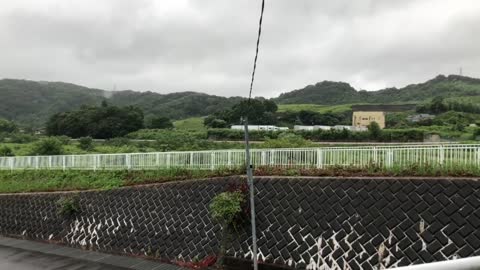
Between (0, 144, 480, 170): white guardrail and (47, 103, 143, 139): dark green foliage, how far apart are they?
25.9m

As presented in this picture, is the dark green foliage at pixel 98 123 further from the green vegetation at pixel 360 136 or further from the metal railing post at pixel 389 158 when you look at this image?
the metal railing post at pixel 389 158

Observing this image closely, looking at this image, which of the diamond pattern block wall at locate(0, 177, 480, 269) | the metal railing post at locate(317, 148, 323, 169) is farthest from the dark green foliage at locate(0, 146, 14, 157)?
the metal railing post at locate(317, 148, 323, 169)

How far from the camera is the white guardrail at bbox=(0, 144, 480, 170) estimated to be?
751 centimetres

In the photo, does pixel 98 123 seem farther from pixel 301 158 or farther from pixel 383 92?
pixel 383 92

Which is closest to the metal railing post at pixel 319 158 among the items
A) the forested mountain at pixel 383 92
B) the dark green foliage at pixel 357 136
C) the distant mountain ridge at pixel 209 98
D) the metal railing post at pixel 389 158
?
the metal railing post at pixel 389 158

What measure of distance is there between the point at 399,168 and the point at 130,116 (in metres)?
38.8

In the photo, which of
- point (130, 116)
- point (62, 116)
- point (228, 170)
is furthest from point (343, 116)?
point (228, 170)

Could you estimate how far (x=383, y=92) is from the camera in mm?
90062

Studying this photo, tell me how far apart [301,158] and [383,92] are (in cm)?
8845

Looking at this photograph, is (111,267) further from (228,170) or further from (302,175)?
(302,175)

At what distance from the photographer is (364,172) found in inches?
318

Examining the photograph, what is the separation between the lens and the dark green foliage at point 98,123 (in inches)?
1608

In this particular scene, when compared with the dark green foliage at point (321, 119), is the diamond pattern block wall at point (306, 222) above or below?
below

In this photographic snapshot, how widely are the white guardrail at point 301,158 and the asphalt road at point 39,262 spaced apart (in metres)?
4.00
